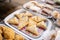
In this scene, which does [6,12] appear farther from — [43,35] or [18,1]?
[43,35]

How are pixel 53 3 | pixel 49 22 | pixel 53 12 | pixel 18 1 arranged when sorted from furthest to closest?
pixel 18 1, pixel 53 3, pixel 53 12, pixel 49 22

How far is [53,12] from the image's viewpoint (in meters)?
1.26

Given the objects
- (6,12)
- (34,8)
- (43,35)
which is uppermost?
(34,8)

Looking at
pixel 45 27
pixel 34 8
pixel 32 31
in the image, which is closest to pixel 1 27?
pixel 32 31

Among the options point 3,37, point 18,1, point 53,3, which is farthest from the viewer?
point 18,1

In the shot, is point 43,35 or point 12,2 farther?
point 12,2

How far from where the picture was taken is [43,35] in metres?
0.98

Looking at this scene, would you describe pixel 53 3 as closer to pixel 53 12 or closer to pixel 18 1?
pixel 53 12

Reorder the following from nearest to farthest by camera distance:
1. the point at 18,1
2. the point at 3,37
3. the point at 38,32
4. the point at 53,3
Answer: the point at 3,37, the point at 38,32, the point at 53,3, the point at 18,1

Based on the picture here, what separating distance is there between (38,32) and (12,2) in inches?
44.1

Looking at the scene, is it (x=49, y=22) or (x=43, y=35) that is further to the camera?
(x=49, y=22)

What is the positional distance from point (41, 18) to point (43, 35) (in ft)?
0.78

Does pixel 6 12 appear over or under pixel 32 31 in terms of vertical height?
under

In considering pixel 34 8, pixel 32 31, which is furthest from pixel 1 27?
pixel 34 8
